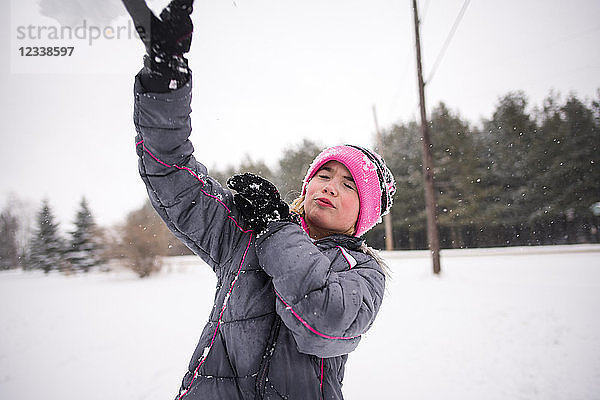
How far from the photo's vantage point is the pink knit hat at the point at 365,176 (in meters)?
1.53

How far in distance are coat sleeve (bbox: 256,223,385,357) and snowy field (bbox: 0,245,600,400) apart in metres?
1.13

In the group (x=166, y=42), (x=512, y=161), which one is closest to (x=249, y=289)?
(x=166, y=42)

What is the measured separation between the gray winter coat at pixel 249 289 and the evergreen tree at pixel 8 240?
17579mm

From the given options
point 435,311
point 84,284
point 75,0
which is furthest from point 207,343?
point 84,284

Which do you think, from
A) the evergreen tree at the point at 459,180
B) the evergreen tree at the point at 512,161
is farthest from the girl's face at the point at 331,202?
the evergreen tree at the point at 512,161

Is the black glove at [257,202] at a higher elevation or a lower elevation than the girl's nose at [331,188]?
lower

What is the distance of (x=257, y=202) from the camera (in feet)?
3.48

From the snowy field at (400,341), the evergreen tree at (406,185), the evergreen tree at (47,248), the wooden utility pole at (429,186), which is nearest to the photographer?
Result: the snowy field at (400,341)

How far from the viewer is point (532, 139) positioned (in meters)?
23.1

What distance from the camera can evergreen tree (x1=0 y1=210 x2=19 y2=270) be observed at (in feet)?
46.2

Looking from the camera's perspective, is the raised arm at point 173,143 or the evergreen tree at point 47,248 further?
the evergreen tree at point 47,248

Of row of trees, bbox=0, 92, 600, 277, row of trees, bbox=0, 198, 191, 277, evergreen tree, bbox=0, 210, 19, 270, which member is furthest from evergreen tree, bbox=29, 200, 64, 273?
row of trees, bbox=0, 92, 600, 277

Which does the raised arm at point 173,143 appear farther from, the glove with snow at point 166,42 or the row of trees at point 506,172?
the row of trees at point 506,172

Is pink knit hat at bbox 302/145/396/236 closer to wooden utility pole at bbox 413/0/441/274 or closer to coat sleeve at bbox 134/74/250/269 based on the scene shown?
coat sleeve at bbox 134/74/250/269
